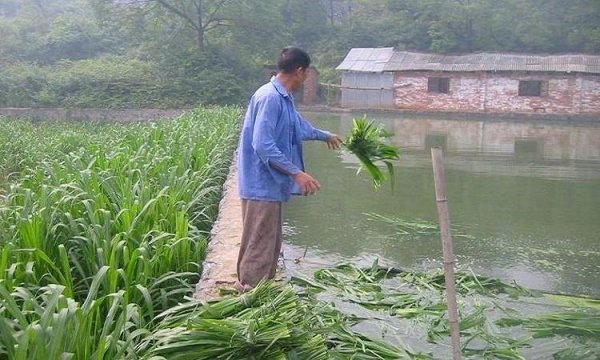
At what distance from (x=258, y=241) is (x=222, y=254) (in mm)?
762

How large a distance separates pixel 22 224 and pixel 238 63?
2481 cm

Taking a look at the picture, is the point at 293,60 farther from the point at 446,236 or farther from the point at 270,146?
the point at 446,236

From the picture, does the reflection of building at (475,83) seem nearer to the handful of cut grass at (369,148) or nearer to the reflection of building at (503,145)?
the reflection of building at (503,145)

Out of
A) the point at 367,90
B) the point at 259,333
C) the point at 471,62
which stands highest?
the point at 471,62

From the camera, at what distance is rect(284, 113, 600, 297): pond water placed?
564cm

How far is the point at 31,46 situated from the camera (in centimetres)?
3148

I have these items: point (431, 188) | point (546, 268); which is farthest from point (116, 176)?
point (431, 188)

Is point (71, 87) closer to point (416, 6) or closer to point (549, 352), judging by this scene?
point (416, 6)

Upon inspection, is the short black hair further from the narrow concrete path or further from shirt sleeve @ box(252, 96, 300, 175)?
the narrow concrete path

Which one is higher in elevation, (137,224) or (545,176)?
(137,224)

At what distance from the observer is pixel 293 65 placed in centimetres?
357

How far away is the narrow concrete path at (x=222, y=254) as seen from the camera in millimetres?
3699

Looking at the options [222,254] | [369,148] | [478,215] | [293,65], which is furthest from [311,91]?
[293,65]

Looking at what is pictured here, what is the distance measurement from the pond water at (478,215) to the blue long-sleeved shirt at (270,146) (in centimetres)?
165
